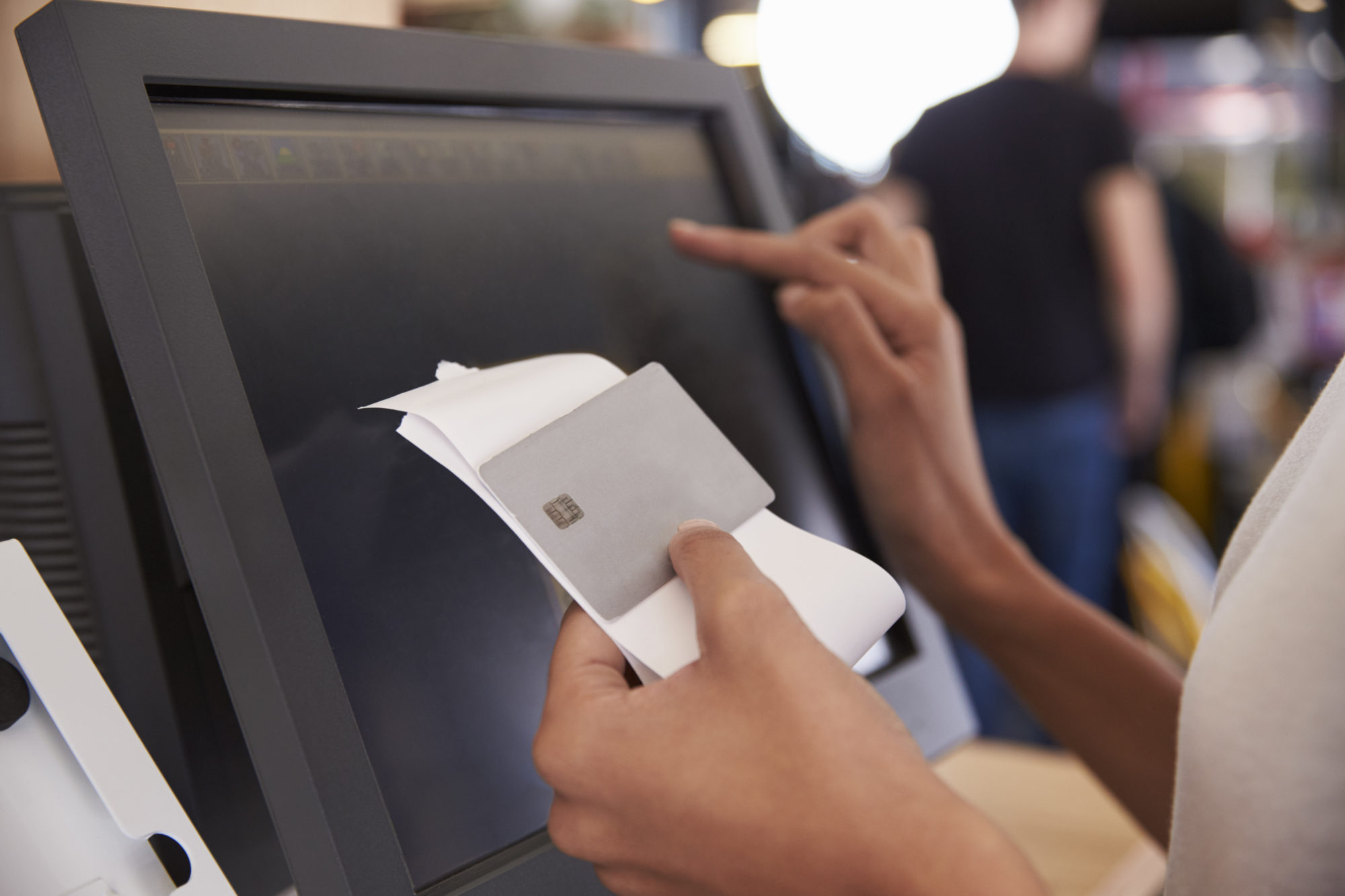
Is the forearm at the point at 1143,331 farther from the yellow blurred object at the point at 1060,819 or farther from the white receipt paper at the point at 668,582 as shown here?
the white receipt paper at the point at 668,582

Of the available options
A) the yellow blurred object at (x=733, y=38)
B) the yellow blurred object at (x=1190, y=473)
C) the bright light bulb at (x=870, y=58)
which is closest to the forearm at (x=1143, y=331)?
the yellow blurred object at (x=1190, y=473)

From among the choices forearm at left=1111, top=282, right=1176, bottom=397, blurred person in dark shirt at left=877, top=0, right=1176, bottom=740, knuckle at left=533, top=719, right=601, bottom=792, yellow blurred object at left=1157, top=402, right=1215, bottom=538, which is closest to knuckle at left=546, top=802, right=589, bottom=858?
knuckle at left=533, top=719, right=601, bottom=792

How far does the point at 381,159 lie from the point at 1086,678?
0.52m

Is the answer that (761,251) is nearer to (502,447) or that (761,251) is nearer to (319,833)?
(502,447)

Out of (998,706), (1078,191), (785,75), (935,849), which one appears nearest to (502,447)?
(935,849)

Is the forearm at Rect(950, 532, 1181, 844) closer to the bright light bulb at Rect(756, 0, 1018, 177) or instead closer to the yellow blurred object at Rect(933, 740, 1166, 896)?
the yellow blurred object at Rect(933, 740, 1166, 896)

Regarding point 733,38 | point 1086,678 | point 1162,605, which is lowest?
point 1162,605

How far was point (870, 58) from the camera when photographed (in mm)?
3529

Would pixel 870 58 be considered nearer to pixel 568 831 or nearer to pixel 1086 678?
pixel 1086 678

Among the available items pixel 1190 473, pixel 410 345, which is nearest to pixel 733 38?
pixel 1190 473

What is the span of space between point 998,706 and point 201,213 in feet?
6.69

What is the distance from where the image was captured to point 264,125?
404mm

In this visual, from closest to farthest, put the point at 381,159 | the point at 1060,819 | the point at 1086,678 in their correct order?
the point at 381,159 < the point at 1086,678 < the point at 1060,819

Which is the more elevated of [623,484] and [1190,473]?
[623,484]
